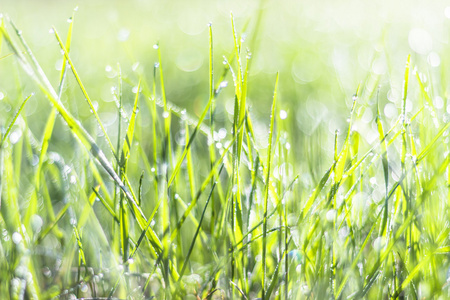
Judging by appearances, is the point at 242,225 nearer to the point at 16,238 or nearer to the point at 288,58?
the point at 16,238

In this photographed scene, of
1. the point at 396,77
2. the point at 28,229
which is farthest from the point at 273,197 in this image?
the point at 396,77

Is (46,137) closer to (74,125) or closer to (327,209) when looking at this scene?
(74,125)

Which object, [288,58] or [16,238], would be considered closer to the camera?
[16,238]

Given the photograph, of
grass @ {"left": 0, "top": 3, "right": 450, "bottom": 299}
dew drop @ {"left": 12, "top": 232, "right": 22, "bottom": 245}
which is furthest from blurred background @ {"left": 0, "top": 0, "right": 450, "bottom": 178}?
dew drop @ {"left": 12, "top": 232, "right": 22, "bottom": 245}

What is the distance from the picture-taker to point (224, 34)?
10.4 feet

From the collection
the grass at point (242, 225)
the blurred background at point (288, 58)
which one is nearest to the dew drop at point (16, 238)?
the grass at point (242, 225)

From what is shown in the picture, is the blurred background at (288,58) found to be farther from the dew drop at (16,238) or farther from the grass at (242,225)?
the dew drop at (16,238)

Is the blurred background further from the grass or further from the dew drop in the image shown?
the dew drop

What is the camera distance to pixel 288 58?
2.37 m

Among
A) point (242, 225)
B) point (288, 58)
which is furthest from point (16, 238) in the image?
point (288, 58)

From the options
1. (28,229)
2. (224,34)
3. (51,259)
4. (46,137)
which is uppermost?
(224,34)

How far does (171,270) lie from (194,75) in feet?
5.41

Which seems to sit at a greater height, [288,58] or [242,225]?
[288,58]

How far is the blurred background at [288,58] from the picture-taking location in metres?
1.16
